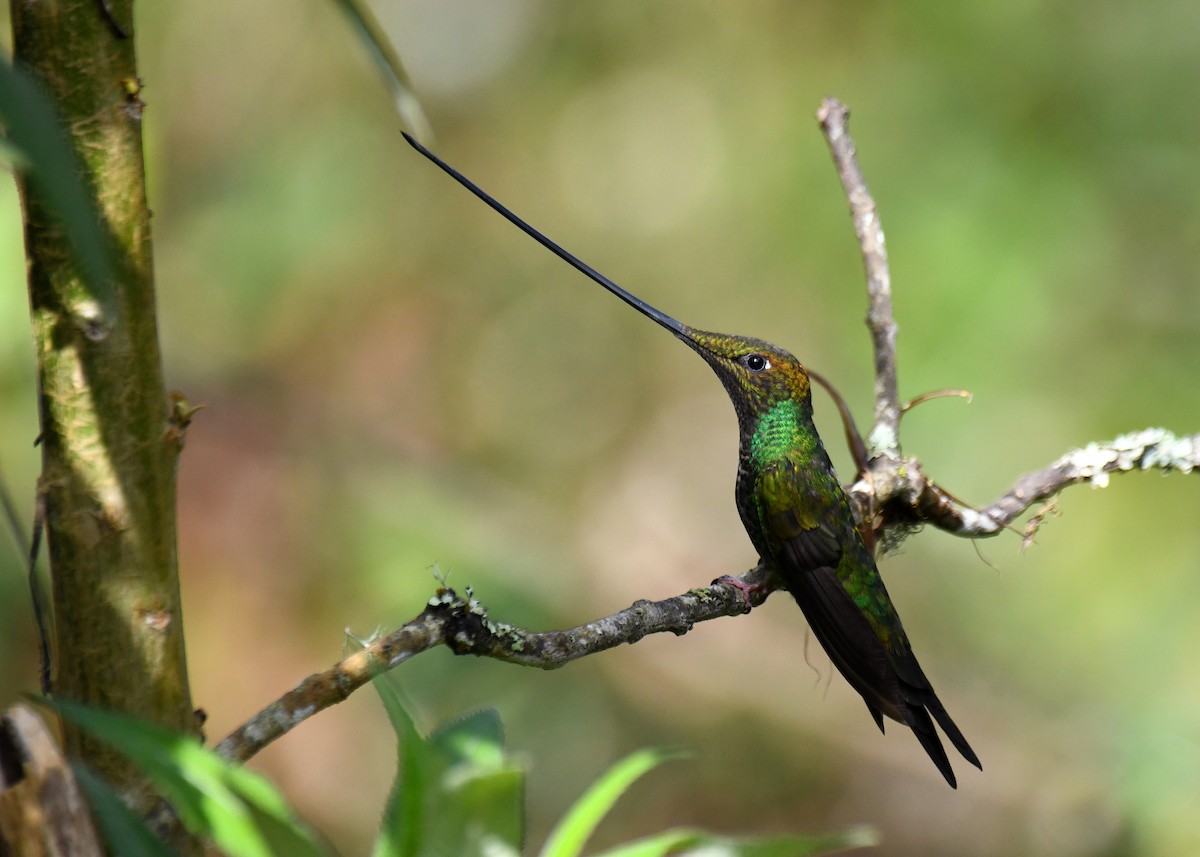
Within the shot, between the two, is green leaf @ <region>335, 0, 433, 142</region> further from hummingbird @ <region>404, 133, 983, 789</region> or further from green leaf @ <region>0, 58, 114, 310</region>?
green leaf @ <region>0, 58, 114, 310</region>

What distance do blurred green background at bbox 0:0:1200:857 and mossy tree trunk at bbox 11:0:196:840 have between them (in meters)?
2.34

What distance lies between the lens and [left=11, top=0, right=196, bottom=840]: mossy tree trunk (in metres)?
0.95

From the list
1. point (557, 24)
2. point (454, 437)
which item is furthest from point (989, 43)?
point (454, 437)

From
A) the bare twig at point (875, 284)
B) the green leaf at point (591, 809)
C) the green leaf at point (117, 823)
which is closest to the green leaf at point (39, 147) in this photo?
the green leaf at point (117, 823)

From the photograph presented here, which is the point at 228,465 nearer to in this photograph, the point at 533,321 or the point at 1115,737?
the point at 533,321

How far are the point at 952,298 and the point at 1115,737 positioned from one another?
6.03 feet

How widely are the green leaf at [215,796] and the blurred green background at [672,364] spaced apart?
99.2 inches

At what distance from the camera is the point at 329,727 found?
4.10m

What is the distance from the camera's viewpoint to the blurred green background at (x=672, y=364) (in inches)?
159

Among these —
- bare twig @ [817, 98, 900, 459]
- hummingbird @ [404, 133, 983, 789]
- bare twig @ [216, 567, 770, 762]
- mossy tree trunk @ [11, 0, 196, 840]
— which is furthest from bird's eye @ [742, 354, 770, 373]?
Result: mossy tree trunk @ [11, 0, 196, 840]

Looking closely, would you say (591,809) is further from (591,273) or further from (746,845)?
(591,273)

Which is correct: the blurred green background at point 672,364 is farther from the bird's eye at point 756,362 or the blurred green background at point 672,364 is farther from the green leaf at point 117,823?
the green leaf at point 117,823

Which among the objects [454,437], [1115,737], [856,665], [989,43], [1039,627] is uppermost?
[989,43]

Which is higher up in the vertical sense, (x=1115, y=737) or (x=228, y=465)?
(x=228, y=465)
